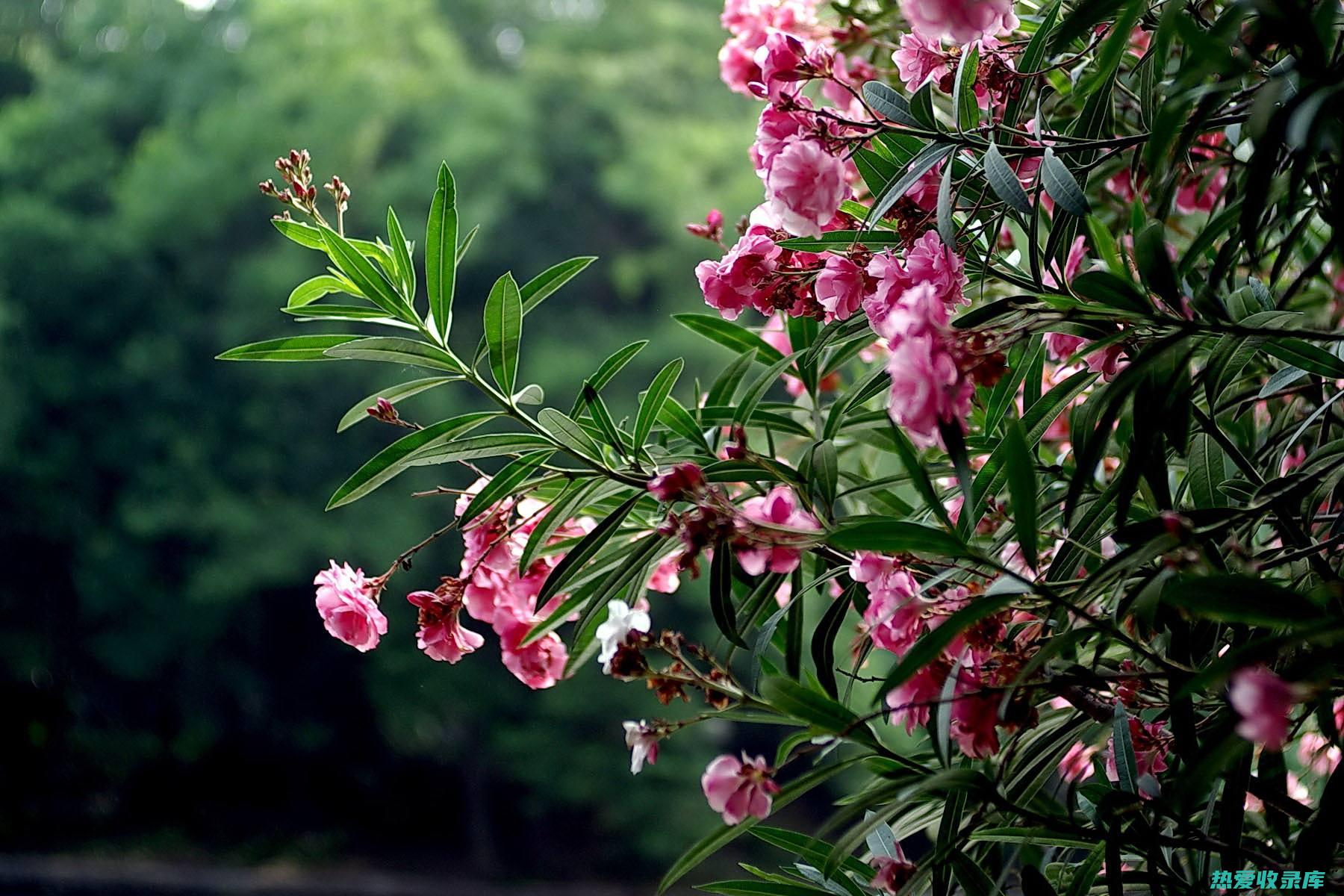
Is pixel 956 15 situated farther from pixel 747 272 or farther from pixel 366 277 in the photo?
pixel 366 277

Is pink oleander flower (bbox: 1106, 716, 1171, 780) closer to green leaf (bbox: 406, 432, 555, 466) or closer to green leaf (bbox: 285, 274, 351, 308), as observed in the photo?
green leaf (bbox: 406, 432, 555, 466)

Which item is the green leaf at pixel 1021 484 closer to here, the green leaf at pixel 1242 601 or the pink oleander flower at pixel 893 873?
the green leaf at pixel 1242 601

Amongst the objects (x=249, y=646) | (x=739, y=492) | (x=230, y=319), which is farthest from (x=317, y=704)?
(x=739, y=492)

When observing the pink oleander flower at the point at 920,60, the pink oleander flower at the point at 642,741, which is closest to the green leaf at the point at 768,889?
the pink oleander flower at the point at 642,741

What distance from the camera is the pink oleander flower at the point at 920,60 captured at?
2.64ft

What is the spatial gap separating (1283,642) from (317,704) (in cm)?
736

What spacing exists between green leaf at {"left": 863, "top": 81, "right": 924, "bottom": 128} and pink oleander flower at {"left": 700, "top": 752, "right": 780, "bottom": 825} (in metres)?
0.42

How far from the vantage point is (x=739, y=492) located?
995 mm

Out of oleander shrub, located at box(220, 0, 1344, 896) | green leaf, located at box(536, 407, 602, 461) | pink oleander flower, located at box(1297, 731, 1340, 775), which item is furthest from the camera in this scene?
pink oleander flower, located at box(1297, 731, 1340, 775)

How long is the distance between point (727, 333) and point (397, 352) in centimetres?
33

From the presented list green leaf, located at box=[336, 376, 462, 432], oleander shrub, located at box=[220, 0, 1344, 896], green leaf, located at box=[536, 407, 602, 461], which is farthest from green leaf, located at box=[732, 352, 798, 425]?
green leaf, located at box=[336, 376, 462, 432]

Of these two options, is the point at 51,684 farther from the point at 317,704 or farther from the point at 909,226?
the point at 909,226

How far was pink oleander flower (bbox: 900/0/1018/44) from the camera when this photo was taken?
24.1 inches

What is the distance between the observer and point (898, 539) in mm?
631
